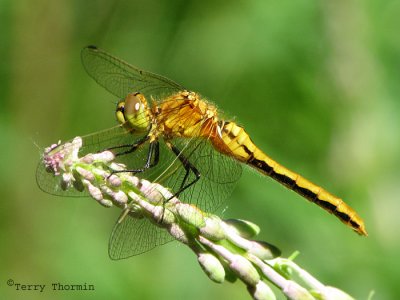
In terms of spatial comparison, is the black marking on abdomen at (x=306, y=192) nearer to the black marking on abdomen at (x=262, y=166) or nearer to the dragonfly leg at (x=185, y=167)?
the black marking on abdomen at (x=262, y=166)

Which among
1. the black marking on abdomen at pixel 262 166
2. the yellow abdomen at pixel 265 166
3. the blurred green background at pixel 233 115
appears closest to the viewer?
the yellow abdomen at pixel 265 166

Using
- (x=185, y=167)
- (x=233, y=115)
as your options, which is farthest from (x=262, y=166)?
(x=233, y=115)

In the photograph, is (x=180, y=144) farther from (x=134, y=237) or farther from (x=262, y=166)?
(x=134, y=237)

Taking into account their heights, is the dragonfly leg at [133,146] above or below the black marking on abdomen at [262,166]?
below

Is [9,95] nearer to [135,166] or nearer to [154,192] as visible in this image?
[135,166]

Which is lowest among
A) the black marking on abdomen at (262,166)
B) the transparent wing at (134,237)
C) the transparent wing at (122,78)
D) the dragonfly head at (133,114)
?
the transparent wing at (134,237)

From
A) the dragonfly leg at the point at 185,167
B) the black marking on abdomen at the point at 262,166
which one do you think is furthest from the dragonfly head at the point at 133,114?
the black marking on abdomen at the point at 262,166
